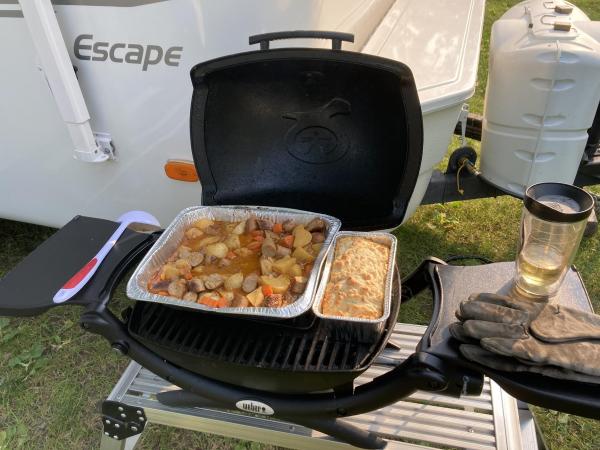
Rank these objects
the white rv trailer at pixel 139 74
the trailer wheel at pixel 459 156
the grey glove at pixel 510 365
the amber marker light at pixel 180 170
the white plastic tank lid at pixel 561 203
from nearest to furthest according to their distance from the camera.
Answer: the grey glove at pixel 510 365
the white plastic tank lid at pixel 561 203
the white rv trailer at pixel 139 74
the amber marker light at pixel 180 170
the trailer wheel at pixel 459 156

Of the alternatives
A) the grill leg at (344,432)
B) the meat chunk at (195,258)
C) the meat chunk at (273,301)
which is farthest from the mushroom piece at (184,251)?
the grill leg at (344,432)

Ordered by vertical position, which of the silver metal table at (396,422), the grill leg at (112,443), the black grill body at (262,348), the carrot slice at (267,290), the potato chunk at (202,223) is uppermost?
the carrot slice at (267,290)

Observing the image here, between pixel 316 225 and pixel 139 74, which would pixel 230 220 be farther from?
pixel 139 74

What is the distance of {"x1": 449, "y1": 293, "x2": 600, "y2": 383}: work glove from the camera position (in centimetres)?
106

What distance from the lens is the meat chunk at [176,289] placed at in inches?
52.6

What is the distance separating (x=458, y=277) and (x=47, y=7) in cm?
180

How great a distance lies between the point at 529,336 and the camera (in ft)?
3.67

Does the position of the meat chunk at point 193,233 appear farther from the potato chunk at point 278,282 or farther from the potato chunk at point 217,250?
the potato chunk at point 278,282

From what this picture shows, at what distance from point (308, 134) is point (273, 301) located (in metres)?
0.63

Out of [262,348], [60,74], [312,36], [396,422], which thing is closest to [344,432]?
[396,422]

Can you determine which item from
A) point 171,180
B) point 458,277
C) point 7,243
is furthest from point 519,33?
point 7,243

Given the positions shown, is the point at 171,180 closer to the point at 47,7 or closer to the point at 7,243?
the point at 47,7

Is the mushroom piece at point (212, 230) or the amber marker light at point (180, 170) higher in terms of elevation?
the mushroom piece at point (212, 230)

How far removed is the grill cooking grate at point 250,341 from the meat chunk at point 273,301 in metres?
0.05
